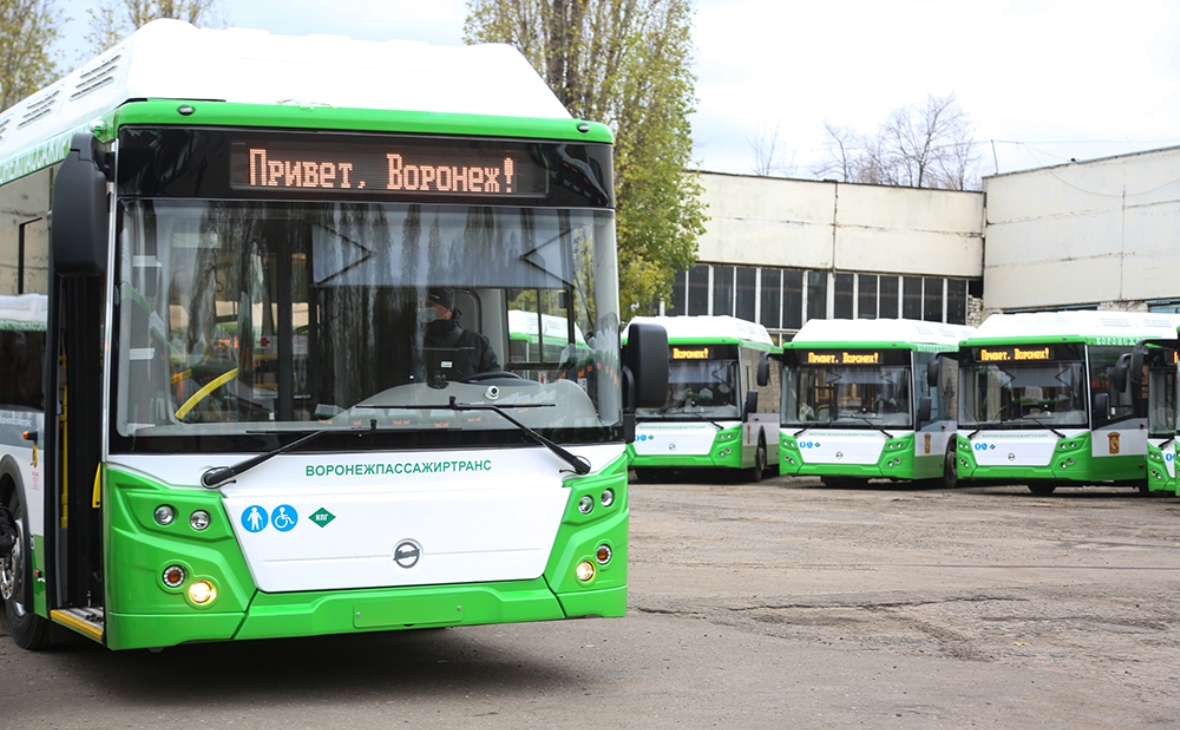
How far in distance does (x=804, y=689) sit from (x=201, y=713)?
2980 mm

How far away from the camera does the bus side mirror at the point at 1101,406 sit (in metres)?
26.0

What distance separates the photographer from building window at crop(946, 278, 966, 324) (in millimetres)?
49938

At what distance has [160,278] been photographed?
7383mm

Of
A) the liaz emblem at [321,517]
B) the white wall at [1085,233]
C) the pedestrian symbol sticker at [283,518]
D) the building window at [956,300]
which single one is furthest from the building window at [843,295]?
the pedestrian symbol sticker at [283,518]

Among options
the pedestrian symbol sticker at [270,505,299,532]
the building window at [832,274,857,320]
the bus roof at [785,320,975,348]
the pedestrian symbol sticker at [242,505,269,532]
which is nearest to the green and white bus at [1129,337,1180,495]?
the bus roof at [785,320,975,348]

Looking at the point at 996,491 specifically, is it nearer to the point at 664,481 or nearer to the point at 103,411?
the point at 664,481

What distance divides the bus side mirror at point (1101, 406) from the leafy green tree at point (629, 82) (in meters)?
9.89

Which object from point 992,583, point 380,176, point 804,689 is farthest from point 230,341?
point 992,583

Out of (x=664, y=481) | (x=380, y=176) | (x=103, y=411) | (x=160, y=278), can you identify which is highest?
(x=380, y=176)

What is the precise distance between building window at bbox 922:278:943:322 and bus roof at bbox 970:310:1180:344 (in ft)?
70.6

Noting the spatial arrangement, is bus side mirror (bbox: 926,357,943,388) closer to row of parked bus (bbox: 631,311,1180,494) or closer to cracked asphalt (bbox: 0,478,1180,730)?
row of parked bus (bbox: 631,311,1180,494)

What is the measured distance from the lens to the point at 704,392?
29.3 meters

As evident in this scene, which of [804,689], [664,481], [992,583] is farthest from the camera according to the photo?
[664,481]

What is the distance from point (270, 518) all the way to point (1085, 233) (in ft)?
138
